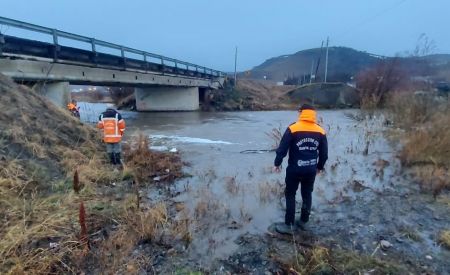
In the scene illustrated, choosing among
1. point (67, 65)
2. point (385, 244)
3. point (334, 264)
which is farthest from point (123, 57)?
point (334, 264)

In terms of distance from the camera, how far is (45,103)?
10250 mm

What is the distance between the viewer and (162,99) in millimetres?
36188

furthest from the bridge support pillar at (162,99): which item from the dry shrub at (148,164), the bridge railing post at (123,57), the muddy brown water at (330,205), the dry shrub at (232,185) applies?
the dry shrub at (232,185)

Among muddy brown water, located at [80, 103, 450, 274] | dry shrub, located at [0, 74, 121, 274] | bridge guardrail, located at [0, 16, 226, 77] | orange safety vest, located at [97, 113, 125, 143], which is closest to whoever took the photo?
dry shrub, located at [0, 74, 121, 274]

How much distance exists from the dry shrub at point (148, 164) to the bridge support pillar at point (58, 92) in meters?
7.77

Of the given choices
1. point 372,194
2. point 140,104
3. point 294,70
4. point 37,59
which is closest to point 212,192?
point 372,194

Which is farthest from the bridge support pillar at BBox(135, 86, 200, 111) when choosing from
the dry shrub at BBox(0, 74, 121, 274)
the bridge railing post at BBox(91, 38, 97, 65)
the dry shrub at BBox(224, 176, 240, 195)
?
the dry shrub at BBox(224, 176, 240, 195)

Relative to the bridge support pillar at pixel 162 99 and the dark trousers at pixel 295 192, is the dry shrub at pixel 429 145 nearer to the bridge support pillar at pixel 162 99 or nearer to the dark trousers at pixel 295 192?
the dark trousers at pixel 295 192

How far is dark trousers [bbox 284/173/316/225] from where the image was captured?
16.7 feet

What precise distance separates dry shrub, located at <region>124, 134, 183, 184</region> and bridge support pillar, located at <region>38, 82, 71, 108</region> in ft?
25.5

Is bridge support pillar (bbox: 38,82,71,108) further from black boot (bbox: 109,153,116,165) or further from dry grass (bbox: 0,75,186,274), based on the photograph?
black boot (bbox: 109,153,116,165)

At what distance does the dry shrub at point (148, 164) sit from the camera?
7906mm

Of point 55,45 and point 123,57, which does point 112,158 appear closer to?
point 55,45

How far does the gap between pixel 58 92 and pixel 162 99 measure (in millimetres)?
20191
